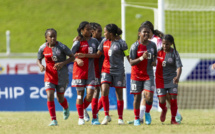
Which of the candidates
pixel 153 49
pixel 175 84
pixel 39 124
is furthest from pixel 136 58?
pixel 39 124

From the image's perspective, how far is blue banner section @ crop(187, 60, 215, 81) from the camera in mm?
18391

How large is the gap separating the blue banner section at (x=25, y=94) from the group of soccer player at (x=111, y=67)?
4.75 meters

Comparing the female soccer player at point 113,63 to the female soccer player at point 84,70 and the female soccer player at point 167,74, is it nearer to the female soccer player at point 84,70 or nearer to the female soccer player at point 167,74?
the female soccer player at point 84,70

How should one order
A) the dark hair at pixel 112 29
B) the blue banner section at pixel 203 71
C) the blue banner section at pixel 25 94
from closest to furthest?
1. the dark hair at pixel 112 29
2. the blue banner section at pixel 25 94
3. the blue banner section at pixel 203 71

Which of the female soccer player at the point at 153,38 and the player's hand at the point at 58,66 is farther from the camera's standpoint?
Result: the female soccer player at the point at 153,38

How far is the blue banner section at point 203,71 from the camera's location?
18391 millimetres

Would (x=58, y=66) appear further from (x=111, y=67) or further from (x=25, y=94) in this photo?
(x=25, y=94)

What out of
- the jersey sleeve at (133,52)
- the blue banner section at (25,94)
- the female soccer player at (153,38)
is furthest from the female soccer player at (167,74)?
the blue banner section at (25,94)

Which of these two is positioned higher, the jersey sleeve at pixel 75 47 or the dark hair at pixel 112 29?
the dark hair at pixel 112 29

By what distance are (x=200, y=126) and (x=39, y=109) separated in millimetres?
6761

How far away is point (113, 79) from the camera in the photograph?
10227mm

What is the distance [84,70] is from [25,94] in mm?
5391

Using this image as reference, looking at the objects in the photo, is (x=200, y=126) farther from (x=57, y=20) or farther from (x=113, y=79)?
(x=57, y=20)

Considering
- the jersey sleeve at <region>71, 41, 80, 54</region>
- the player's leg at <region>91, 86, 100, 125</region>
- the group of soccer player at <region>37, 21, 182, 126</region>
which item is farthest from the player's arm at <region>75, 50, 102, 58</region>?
the player's leg at <region>91, 86, 100, 125</region>
